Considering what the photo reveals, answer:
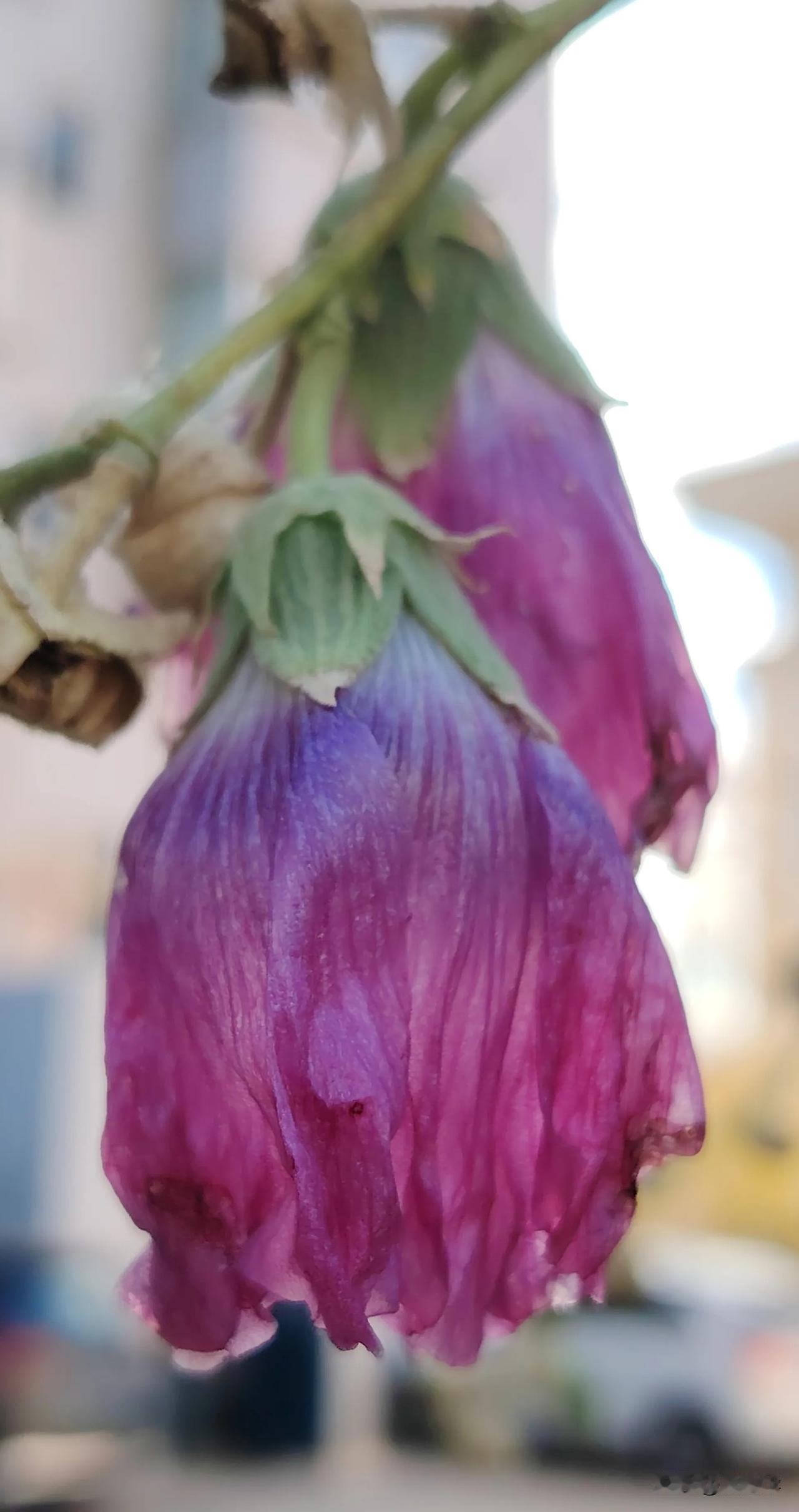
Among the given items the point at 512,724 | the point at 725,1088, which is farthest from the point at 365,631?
the point at 725,1088

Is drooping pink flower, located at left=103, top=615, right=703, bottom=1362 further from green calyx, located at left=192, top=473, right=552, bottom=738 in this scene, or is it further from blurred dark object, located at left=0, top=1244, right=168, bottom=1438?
blurred dark object, located at left=0, top=1244, right=168, bottom=1438

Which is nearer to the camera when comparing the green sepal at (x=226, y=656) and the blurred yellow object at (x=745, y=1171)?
the green sepal at (x=226, y=656)

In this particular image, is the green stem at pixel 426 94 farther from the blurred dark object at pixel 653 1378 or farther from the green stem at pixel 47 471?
the blurred dark object at pixel 653 1378

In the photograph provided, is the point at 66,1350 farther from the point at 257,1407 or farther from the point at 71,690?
the point at 71,690

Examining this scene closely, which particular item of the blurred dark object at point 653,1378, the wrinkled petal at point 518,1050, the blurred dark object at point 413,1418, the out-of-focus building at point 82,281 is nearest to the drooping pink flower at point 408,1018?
the wrinkled petal at point 518,1050

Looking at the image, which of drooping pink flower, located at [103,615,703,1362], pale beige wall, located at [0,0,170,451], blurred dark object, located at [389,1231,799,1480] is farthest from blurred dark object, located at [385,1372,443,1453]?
drooping pink flower, located at [103,615,703,1362]

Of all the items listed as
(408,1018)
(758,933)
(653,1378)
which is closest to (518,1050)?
(408,1018)
